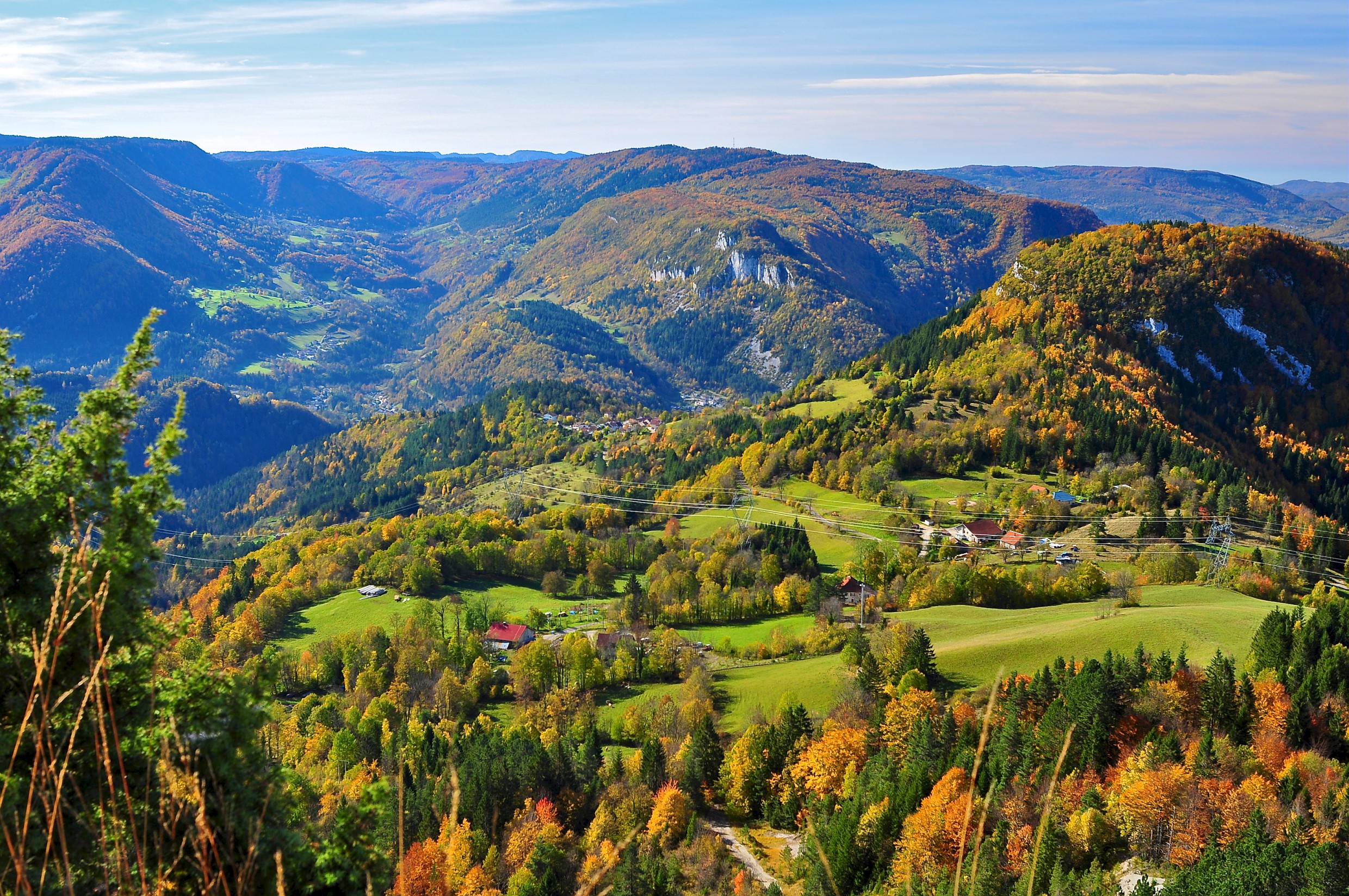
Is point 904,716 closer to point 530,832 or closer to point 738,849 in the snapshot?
point 738,849

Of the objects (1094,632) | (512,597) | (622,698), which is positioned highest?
(1094,632)

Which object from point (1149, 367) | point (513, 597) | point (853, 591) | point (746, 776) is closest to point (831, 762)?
point (746, 776)

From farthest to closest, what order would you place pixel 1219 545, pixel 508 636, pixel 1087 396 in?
pixel 1087 396, pixel 1219 545, pixel 508 636

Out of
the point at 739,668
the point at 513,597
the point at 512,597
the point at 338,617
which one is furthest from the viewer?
the point at 512,597

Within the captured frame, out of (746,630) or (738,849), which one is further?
(746,630)

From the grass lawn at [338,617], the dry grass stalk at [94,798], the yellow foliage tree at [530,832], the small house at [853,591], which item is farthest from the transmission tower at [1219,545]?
the dry grass stalk at [94,798]

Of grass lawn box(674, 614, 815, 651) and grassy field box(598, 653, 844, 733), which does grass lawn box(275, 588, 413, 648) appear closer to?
grass lawn box(674, 614, 815, 651)

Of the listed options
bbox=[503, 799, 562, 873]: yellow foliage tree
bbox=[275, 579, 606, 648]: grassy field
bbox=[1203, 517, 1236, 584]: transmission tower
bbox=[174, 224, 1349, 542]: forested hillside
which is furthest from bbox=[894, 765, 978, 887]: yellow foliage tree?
bbox=[174, 224, 1349, 542]: forested hillside

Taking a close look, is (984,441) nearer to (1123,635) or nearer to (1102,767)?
(1123,635)
